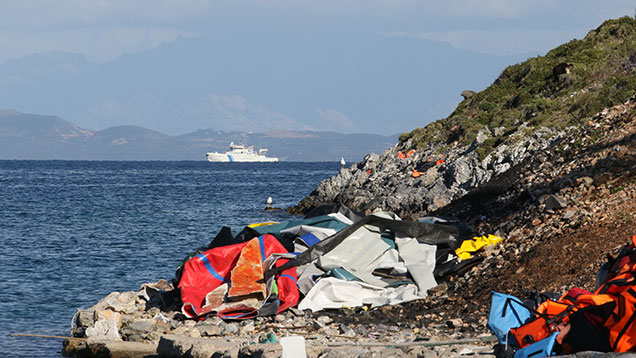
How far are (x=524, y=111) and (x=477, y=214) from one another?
13337 mm

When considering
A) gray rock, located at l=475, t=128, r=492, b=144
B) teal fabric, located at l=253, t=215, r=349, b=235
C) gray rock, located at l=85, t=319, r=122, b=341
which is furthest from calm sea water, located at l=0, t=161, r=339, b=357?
gray rock, located at l=475, t=128, r=492, b=144

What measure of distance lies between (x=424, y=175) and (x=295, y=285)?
16978 mm

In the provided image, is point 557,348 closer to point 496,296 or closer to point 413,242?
point 496,296

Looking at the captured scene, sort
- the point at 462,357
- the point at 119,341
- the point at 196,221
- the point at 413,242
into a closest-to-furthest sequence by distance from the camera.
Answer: the point at 462,357 < the point at 119,341 < the point at 413,242 < the point at 196,221

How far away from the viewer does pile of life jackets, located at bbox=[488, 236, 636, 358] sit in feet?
22.5

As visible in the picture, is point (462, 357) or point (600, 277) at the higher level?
point (600, 277)

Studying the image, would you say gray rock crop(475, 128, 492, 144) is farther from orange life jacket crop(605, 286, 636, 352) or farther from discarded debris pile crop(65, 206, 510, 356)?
orange life jacket crop(605, 286, 636, 352)

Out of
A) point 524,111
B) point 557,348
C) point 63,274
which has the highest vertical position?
point 524,111

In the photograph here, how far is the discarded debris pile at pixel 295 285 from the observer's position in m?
11.5

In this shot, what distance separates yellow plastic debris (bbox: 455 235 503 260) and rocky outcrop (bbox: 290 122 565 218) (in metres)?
8.51

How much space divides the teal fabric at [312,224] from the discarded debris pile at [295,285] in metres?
0.34

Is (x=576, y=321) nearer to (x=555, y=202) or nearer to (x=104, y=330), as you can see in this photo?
(x=555, y=202)

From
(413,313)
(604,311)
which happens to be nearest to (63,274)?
(413,313)

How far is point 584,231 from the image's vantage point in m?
12.5
